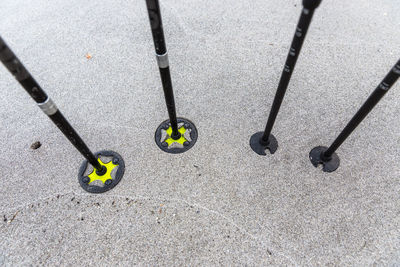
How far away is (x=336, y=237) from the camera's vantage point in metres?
1.39

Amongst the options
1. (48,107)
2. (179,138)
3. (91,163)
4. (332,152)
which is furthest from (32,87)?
(332,152)

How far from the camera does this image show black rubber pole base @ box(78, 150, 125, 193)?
1565 millimetres

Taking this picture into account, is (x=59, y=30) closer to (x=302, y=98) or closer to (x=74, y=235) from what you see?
(x=74, y=235)

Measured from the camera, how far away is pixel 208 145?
1734 mm

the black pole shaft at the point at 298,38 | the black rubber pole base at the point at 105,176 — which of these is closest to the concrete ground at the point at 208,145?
the black rubber pole base at the point at 105,176

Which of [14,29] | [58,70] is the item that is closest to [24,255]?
[58,70]

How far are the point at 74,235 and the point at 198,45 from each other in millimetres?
1839

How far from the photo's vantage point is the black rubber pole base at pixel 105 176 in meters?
1.57

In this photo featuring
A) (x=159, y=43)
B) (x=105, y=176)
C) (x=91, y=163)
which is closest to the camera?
(x=159, y=43)

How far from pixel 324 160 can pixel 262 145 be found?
0.40 m

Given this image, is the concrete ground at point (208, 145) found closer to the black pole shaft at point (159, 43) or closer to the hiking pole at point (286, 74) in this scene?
the hiking pole at point (286, 74)

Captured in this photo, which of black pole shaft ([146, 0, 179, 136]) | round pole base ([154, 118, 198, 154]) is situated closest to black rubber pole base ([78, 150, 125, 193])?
round pole base ([154, 118, 198, 154])

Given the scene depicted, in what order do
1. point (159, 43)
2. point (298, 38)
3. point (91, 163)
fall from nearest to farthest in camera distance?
point (298, 38) → point (159, 43) → point (91, 163)

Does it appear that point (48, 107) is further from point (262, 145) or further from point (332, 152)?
point (332, 152)
